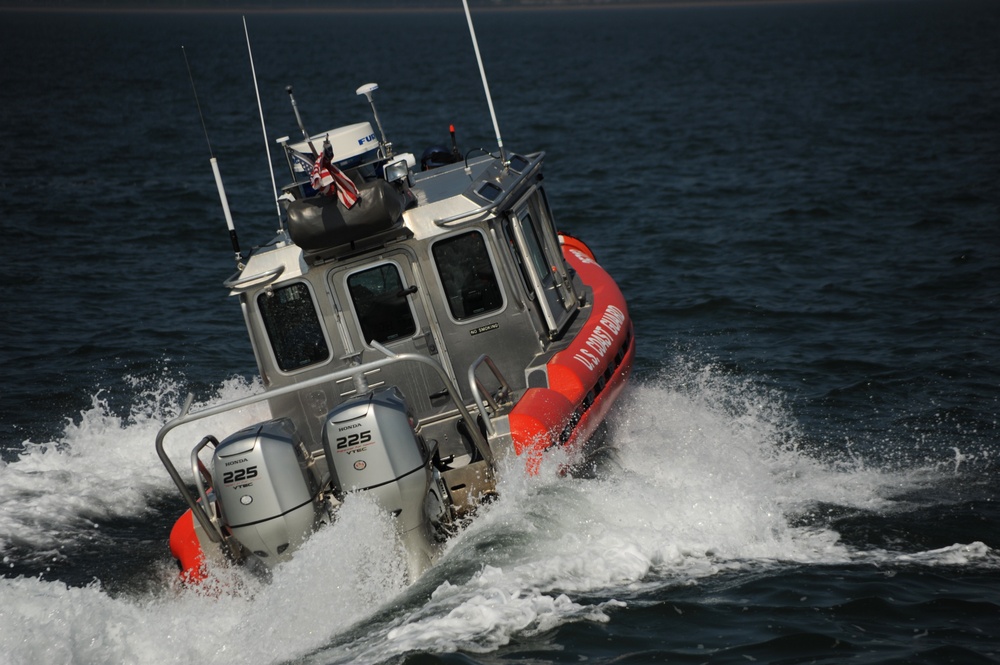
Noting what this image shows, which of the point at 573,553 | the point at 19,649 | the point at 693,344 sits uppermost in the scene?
the point at 19,649

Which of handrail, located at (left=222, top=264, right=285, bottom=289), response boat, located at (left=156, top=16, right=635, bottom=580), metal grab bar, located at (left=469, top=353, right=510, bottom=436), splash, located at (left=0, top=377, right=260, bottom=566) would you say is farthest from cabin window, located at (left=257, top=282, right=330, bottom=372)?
splash, located at (left=0, top=377, right=260, bottom=566)

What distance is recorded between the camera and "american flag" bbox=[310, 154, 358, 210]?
22.5ft

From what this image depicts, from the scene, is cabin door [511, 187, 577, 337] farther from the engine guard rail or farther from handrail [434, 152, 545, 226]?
the engine guard rail

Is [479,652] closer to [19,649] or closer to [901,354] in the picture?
[19,649]

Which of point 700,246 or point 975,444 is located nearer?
point 975,444

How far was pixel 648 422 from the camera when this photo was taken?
29.8 feet

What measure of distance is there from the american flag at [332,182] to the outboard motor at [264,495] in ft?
5.30

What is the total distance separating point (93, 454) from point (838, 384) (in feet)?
20.7

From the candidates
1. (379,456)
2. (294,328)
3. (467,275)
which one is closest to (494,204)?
(467,275)

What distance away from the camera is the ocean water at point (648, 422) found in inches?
225

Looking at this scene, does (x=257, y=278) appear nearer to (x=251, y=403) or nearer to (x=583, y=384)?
(x=251, y=403)

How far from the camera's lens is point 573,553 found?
6266 mm

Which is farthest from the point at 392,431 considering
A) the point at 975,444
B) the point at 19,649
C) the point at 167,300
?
the point at 167,300

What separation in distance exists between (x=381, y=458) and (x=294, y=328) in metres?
1.90
